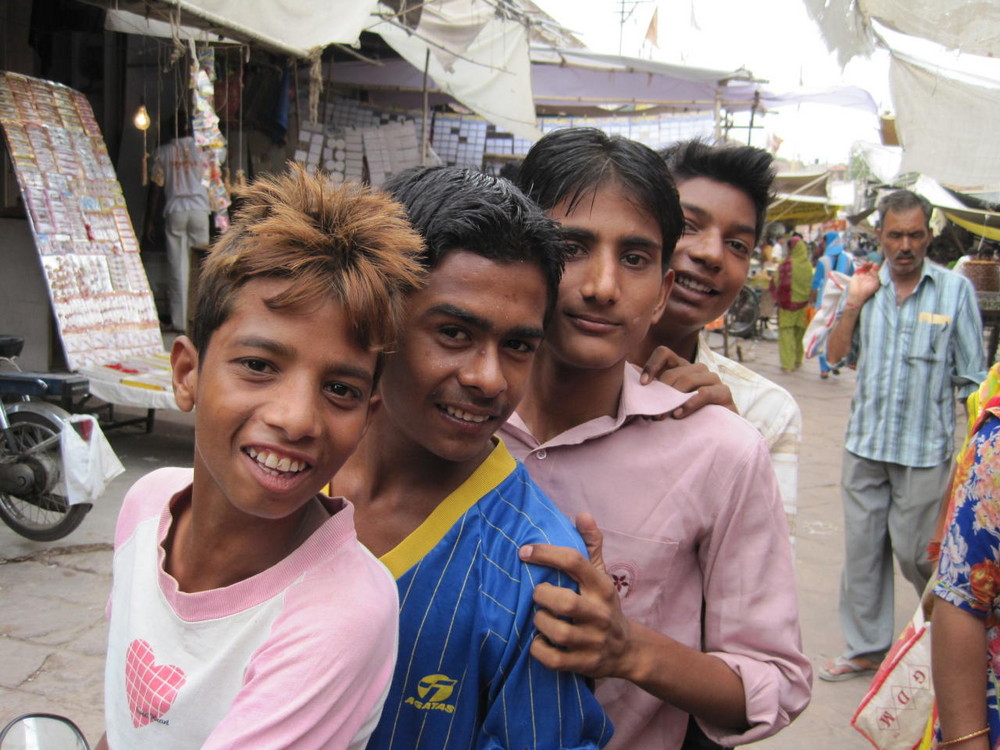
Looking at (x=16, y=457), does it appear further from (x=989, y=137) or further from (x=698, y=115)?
(x=698, y=115)

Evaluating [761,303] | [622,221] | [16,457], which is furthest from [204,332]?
[761,303]

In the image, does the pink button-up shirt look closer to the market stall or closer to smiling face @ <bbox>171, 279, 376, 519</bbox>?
smiling face @ <bbox>171, 279, 376, 519</bbox>

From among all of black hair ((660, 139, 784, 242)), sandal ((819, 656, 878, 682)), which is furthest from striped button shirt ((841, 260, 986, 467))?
black hair ((660, 139, 784, 242))

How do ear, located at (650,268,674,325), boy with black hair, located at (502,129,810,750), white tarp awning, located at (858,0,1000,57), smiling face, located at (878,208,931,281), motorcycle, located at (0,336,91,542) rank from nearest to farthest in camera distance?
boy with black hair, located at (502,129,810,750) < ear, located at (650,268,674,325) < white tarp awning, located at (858,0,1000,57) < smiling face, located at (878,208,931,281) < motorcycle, located at (0,336,91,542)

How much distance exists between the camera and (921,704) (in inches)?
84.6

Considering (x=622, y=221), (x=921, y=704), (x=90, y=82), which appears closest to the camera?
(x=622, y=221)

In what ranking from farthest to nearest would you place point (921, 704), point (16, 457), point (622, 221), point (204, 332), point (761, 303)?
point (761, 303)
point (16, 457)
point (921, 704)
point (622, 221)
point (204, 332)

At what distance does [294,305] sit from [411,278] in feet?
0.57

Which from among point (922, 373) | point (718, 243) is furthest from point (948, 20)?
point (718, 243)

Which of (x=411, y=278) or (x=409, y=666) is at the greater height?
(x=411, y=278)

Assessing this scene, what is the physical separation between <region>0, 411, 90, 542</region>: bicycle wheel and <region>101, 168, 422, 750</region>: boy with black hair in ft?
11.5

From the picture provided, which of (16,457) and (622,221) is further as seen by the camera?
(16,457)

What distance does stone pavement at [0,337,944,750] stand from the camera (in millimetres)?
3285

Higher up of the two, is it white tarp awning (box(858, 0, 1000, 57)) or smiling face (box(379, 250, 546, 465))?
white tarp awning (box(858, 0, 1000, 57))
